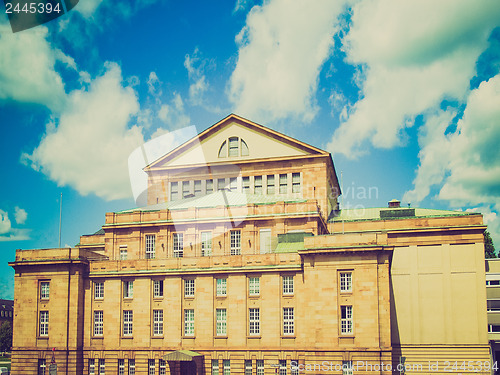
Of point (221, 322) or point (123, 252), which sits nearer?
point (221, 322)

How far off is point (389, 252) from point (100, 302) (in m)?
29.3

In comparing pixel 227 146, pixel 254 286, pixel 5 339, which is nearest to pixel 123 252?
pixel 254 286

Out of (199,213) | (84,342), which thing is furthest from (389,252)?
(84,342)

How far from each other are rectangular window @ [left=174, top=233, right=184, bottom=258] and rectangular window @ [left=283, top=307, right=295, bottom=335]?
13723 mm

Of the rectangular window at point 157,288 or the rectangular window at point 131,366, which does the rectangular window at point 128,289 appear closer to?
the rectangular window at point 157,288

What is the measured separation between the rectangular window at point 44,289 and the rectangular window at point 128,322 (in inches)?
336

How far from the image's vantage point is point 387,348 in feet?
155

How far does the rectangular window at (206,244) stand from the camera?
59375 millimetres

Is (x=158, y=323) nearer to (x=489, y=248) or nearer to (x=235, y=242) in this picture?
(x=235, y=242)

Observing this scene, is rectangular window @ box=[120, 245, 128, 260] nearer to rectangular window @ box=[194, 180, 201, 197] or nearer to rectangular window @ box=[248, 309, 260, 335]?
rectangular window @ box=[194, 180, 201, 197]

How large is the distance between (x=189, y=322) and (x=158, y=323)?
3.22 metres

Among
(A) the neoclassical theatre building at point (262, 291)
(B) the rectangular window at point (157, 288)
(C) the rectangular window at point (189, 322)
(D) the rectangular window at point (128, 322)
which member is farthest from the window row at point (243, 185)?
(C) the rectangular window at point (189, 322)

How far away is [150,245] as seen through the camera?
61.4 metres

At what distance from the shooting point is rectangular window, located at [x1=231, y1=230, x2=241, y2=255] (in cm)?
5906
